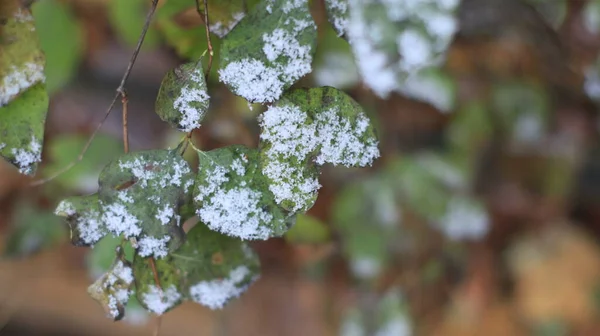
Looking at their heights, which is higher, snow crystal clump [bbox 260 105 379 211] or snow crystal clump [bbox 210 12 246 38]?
snow crystal clump [bbox 210 12 246 38]

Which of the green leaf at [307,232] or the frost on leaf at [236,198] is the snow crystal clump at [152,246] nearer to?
the frost on leaf at [236,198]

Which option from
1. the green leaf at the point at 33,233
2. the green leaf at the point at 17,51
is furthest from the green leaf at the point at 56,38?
the green leaf at the point at 17,51

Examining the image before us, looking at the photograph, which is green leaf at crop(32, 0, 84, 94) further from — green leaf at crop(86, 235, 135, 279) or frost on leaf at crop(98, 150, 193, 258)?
frost on leaf at crop(98, 150, 193, 258)

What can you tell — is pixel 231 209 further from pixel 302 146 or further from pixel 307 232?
pixel 307 232

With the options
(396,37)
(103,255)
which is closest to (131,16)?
(103,255)

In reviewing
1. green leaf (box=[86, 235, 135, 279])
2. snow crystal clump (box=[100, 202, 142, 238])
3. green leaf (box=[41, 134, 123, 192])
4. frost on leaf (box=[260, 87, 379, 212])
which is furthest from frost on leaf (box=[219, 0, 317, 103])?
green leaf (box=[41, 134, 123, 192])
